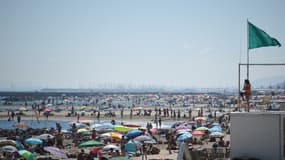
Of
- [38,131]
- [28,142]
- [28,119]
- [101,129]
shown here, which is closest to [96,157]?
[28,142]

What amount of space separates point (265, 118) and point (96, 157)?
16.2 meters

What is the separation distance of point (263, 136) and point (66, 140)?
87.8 ft

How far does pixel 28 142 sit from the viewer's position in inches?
1035

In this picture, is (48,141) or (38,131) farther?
(38,131)

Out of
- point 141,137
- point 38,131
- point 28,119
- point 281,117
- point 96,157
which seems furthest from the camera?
point 28,119

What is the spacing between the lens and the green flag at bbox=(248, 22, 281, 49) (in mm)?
10250

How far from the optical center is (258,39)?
1029cm

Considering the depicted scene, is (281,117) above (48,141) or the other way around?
above

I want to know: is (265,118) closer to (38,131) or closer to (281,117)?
(281,117)

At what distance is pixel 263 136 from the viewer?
8859 millimetres

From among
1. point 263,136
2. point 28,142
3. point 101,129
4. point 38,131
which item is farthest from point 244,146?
point 38,131

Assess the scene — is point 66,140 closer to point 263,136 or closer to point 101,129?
point 101,129

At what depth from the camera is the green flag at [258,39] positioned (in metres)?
10.2

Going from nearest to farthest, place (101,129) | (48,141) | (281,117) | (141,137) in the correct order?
(281,117)
(141,137)
(48,141)
(101,129)
